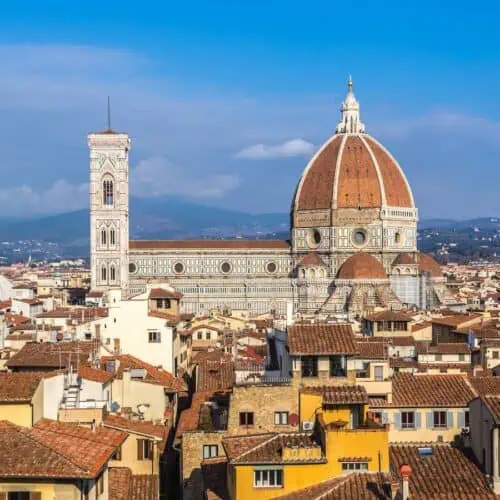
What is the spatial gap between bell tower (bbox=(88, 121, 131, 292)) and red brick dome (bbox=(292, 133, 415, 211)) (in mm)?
19204

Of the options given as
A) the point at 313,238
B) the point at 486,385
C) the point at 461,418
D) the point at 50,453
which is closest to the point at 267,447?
the point at 50,453

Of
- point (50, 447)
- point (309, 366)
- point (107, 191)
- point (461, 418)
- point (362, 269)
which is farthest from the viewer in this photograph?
point (107, 191)

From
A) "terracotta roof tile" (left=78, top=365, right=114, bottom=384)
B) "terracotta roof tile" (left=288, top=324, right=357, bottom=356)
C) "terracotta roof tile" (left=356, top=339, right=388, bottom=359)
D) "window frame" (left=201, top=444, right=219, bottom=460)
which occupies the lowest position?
"window frame" (left=201, top=444, right=219, bottom=460)

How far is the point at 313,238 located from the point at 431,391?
9589 cm

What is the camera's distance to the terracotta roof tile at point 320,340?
18750mm

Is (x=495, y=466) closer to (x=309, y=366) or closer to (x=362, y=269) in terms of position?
(x=309, y=366)

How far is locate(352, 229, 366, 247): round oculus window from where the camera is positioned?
114500 millimetres

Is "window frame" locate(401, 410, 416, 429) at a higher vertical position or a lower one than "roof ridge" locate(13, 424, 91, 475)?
lower

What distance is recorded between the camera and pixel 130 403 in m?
26.8

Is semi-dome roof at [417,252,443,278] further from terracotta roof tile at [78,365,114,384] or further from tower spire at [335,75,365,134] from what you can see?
terracotta roof tile at [78,365,114,384]

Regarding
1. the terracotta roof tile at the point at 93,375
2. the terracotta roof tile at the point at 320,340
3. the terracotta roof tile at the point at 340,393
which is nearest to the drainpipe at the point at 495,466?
the terracotta roof tile at the point at 340,393

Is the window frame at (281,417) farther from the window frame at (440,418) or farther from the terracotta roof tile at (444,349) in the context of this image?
the terracotta roof tile at (444,349)

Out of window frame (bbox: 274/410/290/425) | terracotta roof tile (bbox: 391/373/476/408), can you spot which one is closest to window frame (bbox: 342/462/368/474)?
window frame (bbox: 274/410/290/425)

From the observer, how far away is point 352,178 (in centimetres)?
11781
